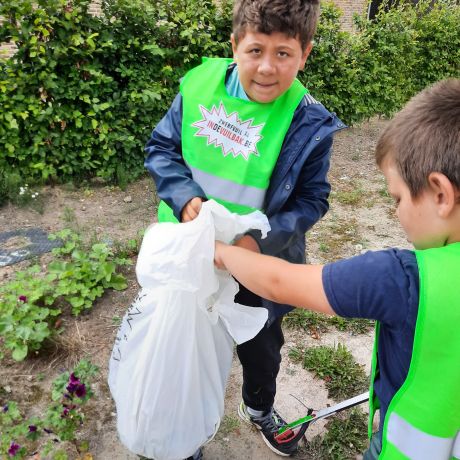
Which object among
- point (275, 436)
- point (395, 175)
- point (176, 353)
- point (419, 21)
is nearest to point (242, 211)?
point (176, 353)

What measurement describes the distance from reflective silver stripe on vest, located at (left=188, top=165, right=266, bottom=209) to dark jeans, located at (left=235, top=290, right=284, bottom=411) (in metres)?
0.36

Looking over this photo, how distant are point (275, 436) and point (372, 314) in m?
1.27

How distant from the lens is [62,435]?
5.52 feet

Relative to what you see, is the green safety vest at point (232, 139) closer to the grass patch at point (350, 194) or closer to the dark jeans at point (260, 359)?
the dark jeans at point (260, 359)

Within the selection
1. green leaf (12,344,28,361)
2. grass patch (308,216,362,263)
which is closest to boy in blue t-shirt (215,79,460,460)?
green leaf (12,344,28,361)

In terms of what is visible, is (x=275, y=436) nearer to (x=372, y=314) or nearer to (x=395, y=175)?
(x=372, y=314)

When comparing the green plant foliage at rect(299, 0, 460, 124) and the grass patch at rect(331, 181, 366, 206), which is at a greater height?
the green plant foliage at rect(299, 0, 460, 124)

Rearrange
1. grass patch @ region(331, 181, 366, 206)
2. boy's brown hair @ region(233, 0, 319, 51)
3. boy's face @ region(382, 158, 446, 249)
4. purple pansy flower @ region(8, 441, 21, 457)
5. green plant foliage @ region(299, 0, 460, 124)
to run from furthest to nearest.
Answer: green plant foliage @ region(299, 0, 460, 124) → grass patch @ region(331, 181, 366, 206) → purple pansy flower @ region(8, 441, 21, 457) → boy's brown hair @ region(233, 0, 319, 51) → boy's face @ region(382, 158, 446, 249)

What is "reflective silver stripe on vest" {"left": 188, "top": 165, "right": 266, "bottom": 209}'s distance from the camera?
149 cm

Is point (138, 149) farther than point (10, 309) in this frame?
Yes

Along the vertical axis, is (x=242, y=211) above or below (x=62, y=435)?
above

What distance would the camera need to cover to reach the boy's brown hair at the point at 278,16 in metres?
1.31

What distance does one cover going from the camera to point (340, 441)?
2.01m

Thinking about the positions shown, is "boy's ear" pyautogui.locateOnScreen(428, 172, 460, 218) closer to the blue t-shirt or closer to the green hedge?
the blue t-shirt
